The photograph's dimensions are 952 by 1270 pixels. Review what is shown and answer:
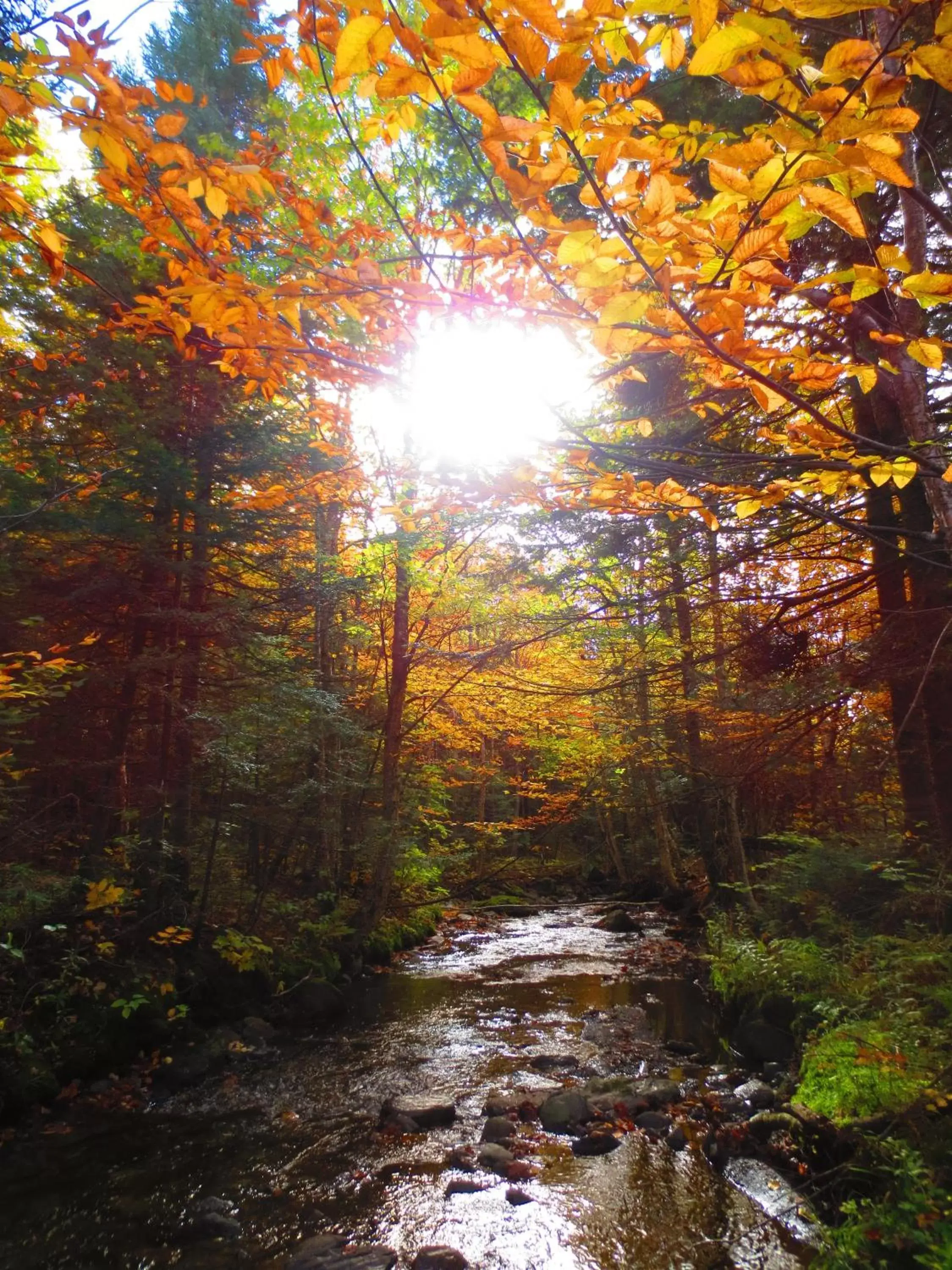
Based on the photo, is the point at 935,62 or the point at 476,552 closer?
the point at 935,62

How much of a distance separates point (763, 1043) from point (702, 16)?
828 centimetres

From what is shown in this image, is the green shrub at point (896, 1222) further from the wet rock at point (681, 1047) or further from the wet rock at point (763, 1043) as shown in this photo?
the wet rock at point (681, 1047)

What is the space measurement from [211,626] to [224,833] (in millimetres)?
3155

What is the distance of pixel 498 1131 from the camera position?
210 inches

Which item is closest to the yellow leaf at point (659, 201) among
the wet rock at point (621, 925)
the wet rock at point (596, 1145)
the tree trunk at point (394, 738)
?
the wet rock at point (596, 1145)

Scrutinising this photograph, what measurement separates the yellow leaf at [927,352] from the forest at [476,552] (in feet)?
0.05

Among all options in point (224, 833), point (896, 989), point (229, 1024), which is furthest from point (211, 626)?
point (896, 989)

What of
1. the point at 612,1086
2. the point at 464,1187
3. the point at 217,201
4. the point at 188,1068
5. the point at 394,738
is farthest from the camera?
the point at 394,738

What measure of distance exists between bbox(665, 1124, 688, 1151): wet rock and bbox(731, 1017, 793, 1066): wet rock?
1853 millimetres

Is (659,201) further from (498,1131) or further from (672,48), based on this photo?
(498,1131)

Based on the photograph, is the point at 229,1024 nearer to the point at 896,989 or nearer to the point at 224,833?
the point at 224,833

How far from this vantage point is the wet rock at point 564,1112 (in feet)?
18.0

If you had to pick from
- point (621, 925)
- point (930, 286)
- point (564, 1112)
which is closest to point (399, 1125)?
point (564, 1112)

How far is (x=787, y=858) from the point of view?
906 centimetres
